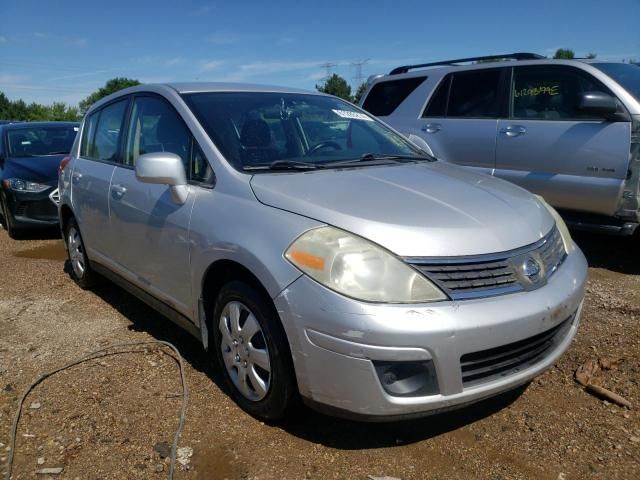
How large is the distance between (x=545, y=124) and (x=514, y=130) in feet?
1.00

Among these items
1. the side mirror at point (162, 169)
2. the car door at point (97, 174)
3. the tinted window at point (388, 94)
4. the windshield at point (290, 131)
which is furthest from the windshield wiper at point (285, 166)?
the tinted window at point (388, 94)

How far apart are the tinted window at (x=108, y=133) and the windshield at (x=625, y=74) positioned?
163 inches

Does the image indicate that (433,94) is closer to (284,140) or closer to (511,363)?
(284,140)

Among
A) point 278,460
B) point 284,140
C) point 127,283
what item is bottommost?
point 278,460

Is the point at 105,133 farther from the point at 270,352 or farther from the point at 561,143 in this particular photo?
the point at 561,143

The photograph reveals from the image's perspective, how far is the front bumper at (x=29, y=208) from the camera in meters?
6.96

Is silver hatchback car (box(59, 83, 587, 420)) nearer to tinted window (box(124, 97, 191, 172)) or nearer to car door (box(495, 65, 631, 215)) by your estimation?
tinted window (box(124, 97, 191, 172))

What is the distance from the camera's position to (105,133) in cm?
424

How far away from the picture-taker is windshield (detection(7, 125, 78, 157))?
7730mm

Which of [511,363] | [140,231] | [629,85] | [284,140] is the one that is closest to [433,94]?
[629,85]

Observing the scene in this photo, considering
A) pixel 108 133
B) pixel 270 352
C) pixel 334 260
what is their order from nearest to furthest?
pixel 334 260 → pixel 270 352 → pixel 108 133

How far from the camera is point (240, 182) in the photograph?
8.83 ft

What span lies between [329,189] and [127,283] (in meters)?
1.88

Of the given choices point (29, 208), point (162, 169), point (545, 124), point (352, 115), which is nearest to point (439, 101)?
point (545, 124)
